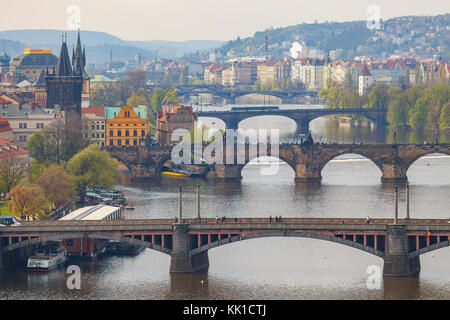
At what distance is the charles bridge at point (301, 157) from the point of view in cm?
9906

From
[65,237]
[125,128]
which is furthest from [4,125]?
[65,237]

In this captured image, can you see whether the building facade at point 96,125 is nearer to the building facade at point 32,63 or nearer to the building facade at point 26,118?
the building facade at point 26,118

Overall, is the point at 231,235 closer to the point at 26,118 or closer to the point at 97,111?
the point at 26,118

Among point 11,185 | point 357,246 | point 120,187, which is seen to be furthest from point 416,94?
point 357,246

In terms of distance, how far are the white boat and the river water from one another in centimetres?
56

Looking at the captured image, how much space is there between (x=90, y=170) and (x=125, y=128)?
2588 cm

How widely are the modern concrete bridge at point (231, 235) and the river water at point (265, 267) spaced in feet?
3.04

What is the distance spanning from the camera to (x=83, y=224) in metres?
62.7

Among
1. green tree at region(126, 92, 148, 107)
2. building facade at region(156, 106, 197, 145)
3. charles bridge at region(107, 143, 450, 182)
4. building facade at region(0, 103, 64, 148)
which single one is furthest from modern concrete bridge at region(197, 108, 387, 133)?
charles bridge at region(107, 143, 450, 182)

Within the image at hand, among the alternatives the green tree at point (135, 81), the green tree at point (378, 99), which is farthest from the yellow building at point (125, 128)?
the green tree at point (135, 81)

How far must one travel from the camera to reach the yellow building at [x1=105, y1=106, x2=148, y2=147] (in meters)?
112

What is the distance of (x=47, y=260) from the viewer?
62.2 m

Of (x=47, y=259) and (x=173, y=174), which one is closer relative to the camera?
(x=47, y=259)
